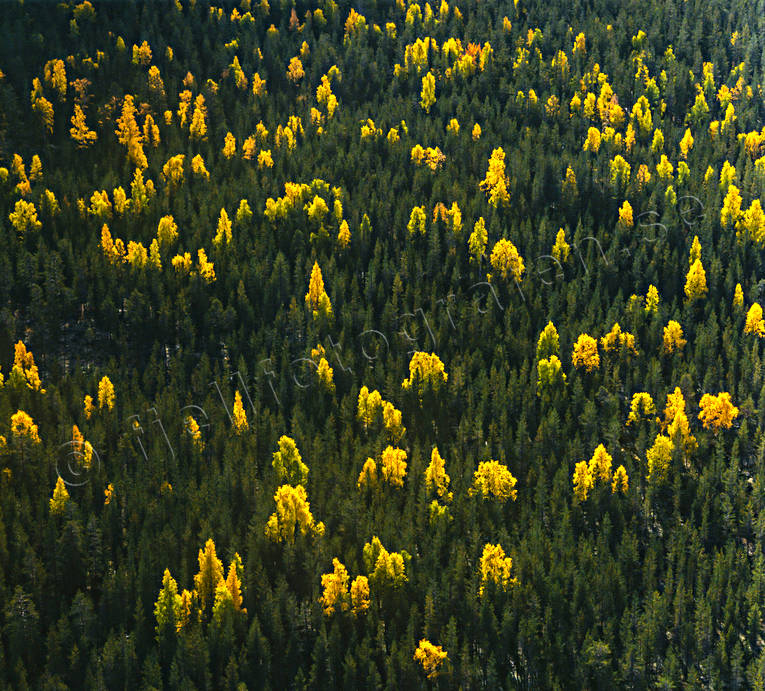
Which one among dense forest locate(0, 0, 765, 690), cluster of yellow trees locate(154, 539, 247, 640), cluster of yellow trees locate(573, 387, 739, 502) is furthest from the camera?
cluster of yellow trees locate(573, 387, 739, 502)

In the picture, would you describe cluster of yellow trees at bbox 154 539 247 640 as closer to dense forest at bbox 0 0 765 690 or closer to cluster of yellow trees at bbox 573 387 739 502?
dense forest at bbox 0 0 765 690

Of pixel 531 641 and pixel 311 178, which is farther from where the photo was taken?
pixel 311 178

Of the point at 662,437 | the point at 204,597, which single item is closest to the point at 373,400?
the point at 662,437

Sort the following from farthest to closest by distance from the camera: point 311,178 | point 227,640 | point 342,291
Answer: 1. point 311,178
2. point 342,291
3. point 227,640

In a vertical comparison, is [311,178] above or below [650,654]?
above

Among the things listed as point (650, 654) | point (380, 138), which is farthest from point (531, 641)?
point (380, 138)

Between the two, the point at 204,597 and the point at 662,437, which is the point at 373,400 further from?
the point at 204,597

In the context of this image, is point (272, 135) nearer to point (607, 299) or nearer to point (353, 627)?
point (607, 299)

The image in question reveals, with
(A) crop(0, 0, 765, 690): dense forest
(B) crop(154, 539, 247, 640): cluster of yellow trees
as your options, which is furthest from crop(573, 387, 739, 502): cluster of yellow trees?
(B) crop(154, 539, 247, 640): cluster of yellow trees

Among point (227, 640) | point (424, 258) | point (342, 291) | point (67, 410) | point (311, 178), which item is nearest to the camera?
point (227, 640)
